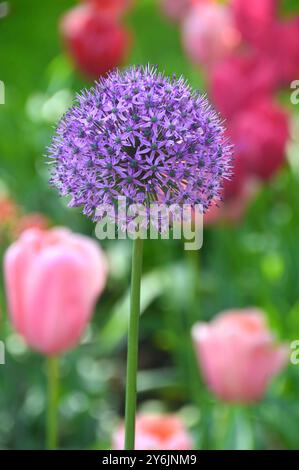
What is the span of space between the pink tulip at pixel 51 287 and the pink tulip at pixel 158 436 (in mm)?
137

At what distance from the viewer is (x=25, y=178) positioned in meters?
2.30

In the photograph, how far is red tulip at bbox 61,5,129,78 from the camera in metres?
2.20

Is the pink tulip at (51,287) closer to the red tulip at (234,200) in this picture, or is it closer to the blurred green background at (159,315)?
the blurred green background at (159,315)

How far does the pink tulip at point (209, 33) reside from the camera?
2215 millimetres

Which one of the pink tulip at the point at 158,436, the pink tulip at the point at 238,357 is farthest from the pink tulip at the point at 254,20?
the pink tulip at the point at 158,436

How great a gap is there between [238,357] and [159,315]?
0.87m

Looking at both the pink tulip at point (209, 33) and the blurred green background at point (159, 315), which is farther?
the pink tulip at point (209, 33)

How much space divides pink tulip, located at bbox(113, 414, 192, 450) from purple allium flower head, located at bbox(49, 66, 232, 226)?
0.51 meters

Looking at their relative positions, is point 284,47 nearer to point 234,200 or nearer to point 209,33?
point 209,33

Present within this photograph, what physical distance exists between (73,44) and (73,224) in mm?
441

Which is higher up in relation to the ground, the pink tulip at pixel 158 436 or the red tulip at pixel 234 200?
the red tulip at pixel 234 200

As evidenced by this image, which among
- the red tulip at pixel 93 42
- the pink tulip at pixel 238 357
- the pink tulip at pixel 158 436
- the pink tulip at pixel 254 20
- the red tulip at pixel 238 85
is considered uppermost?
the red tulip at pixel 93 42
